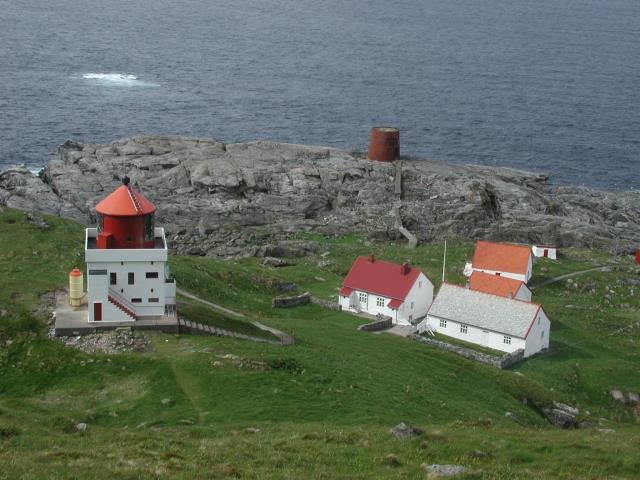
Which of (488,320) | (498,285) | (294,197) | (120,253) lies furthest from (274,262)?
(120,253)

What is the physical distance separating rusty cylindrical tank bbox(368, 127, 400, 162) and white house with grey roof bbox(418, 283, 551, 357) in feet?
173

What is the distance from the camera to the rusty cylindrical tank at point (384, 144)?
11888 cm

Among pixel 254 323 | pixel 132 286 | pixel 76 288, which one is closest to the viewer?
pixel 132 286

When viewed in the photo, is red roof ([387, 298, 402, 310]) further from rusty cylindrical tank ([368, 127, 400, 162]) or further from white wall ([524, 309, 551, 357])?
rusty cylindrical tank ([368, 127, 400, 162])

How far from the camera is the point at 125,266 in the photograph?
49.3 metres

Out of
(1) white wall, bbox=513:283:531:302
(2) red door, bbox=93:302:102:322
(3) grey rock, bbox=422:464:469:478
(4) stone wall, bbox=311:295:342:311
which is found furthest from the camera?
(1) white wall, bbox=513:283:531:302

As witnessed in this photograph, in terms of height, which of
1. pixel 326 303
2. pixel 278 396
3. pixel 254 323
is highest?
pixel 254 323

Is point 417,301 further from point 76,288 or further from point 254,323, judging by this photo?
point 76,288

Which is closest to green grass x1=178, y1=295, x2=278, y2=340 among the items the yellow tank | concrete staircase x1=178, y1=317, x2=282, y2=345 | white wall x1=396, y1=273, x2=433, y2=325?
concrete staircase x1=178, y1=317, x2=282, y2=345

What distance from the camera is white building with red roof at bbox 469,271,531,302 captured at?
71.1m

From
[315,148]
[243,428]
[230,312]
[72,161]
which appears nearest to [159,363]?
[243,428]

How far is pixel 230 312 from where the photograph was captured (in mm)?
60688

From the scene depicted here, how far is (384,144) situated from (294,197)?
19.8 metres

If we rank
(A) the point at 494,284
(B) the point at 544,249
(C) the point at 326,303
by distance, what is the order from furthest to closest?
(B) the point at 544,249 → (A) the point at 494,284 → (C) the point at 326,303
